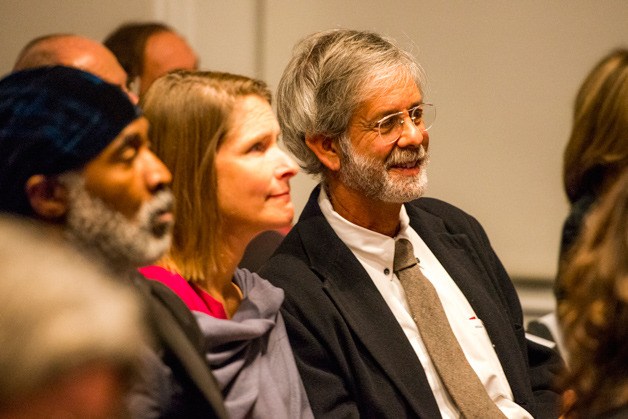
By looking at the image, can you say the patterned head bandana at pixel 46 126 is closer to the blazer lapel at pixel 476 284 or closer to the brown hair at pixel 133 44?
the blazer lapel at pixel 476 284

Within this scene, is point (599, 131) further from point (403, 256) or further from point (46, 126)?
→ point (46, 126)

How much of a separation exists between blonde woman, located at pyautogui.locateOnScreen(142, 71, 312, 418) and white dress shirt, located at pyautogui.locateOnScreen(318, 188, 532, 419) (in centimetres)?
27

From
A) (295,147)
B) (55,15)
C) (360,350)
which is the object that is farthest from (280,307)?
(55,15)

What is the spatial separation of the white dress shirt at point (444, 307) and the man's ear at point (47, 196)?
86cm

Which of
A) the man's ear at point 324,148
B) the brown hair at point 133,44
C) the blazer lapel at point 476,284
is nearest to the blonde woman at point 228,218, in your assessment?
the man's ear at point 324,148

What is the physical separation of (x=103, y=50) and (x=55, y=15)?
3.02 feet

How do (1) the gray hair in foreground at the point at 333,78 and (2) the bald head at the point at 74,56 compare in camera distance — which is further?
(2) the bald head at the point at 74,56

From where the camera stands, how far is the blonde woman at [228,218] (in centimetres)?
190

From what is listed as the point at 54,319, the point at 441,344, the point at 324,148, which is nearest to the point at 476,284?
the point at 441,344

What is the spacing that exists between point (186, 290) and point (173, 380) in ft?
1.21

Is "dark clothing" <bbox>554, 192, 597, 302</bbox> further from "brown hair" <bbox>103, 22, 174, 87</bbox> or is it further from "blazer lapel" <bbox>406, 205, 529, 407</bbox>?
"brown hair" <bbox>103, 22, 174, 87</bbox>

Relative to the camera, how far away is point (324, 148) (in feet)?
7.87

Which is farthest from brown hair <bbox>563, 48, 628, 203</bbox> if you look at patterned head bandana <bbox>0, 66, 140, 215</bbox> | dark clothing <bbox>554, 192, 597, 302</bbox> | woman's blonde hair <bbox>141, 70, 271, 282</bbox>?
patterned head bandana <bbox>0, 66, 140, 215</bbox>

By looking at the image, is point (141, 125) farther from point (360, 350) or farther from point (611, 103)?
point (611, 103)
